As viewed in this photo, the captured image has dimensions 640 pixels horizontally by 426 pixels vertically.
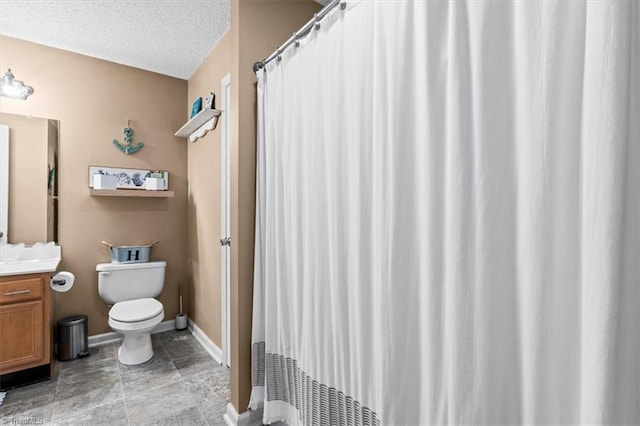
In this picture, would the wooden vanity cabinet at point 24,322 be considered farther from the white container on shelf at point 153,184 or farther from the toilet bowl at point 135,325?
the white container on shelf at point 153,184

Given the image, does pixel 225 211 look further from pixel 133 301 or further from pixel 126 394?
pixel 126 394

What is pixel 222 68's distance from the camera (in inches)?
103

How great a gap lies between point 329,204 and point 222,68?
6.40 ft

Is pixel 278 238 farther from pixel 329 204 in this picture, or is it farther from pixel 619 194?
pixel 619 194

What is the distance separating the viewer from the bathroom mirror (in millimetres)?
2541

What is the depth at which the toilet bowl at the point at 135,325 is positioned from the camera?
2.39 m

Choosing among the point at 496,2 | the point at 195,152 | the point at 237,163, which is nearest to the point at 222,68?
the point at 195,152

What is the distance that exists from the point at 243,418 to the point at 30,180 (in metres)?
2.61

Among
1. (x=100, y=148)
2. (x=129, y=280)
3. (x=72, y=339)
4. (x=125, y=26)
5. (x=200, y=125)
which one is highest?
(x=125, y=26)

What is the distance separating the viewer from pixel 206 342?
112 inches

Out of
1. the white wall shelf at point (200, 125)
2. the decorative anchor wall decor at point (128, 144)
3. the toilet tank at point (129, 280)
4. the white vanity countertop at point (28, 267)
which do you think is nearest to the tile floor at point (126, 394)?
the toilet tank at point (129, 280)

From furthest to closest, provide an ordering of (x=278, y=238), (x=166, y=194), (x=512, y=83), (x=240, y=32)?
1. (x=166, y=194)
2. (x=240, y=32)
3. (x=278, y=238)
4. (x=512, y=83)

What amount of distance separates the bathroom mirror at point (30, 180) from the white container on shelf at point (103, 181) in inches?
11.8

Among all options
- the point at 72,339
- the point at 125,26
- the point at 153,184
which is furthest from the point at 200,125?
the point at 72,339
